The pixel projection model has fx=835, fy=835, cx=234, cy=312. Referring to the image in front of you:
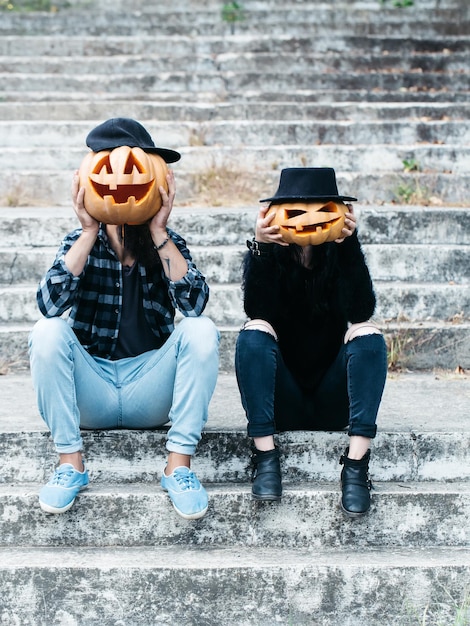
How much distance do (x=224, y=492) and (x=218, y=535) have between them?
15 centimetres

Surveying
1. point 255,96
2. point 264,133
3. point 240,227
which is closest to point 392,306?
point 240,227

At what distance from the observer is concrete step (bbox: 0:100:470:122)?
6.65m

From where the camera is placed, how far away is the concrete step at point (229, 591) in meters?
2.72

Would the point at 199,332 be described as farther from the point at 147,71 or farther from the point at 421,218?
the point at 147,71

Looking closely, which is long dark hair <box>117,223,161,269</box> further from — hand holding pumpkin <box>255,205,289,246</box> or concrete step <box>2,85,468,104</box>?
concrete step <box>2,85,468,104</box>

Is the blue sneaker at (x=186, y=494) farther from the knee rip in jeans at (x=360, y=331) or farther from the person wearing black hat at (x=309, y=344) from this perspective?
the knee rip in jeans at (x=360, y=331)

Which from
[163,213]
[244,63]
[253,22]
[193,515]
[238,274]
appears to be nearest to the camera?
[193,515]

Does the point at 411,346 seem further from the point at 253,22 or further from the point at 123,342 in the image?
the point at 253,22

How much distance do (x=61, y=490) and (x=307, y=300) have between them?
111 centimetres

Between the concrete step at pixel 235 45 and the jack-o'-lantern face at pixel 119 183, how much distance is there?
17.1ft

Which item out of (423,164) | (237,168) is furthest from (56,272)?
(423,164)

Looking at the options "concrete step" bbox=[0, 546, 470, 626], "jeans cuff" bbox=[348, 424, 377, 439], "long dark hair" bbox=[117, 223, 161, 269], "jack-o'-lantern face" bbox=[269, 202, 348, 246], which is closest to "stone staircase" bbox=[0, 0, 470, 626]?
"concrete step" bbox=[0, 546, 470, 626]

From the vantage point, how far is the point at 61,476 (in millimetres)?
2842

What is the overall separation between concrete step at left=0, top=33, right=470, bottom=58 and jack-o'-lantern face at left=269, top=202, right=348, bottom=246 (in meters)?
5.17
